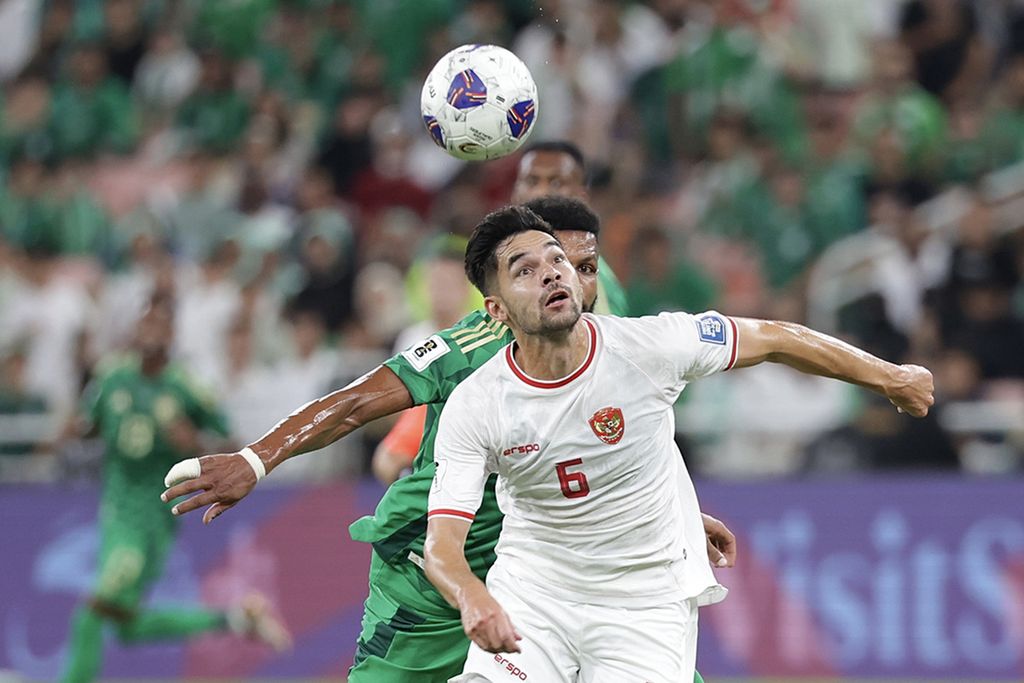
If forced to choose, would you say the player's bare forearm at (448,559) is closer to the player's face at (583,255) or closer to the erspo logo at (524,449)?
the erspo logo at (524,449)

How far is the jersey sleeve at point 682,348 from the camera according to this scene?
17.9 ft

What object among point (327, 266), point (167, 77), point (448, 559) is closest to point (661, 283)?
point (327, 266)

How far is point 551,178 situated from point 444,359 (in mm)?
1351

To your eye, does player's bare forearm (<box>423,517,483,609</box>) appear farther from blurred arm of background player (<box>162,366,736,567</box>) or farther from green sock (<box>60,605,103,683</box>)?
green sock (<box>60,605,103,683</box>)

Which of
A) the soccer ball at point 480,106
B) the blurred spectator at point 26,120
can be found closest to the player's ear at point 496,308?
the soccer ball at point 480,106

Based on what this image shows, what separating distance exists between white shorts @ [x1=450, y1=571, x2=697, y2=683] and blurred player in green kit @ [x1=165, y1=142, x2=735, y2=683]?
0.48 metres

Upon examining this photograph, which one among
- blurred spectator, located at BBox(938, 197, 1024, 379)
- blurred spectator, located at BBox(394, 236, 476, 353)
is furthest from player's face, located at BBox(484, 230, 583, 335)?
blurred spectator, located at BBox(938, 197, 1024, 379)

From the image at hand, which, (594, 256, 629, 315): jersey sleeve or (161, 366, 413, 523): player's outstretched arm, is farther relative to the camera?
(594, 256, 629, 315): jersey sleeve

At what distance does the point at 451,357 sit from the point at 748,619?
5.55m

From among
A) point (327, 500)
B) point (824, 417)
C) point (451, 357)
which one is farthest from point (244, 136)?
point (451, 357)

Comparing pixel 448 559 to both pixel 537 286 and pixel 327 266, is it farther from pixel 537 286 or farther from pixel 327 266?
pixel 327 266

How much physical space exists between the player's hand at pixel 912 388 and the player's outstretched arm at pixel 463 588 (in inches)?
53.5

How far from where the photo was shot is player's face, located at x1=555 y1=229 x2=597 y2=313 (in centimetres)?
587

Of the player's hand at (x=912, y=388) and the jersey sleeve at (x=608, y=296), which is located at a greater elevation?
the jersey sleeve at (x=608, y=296)
